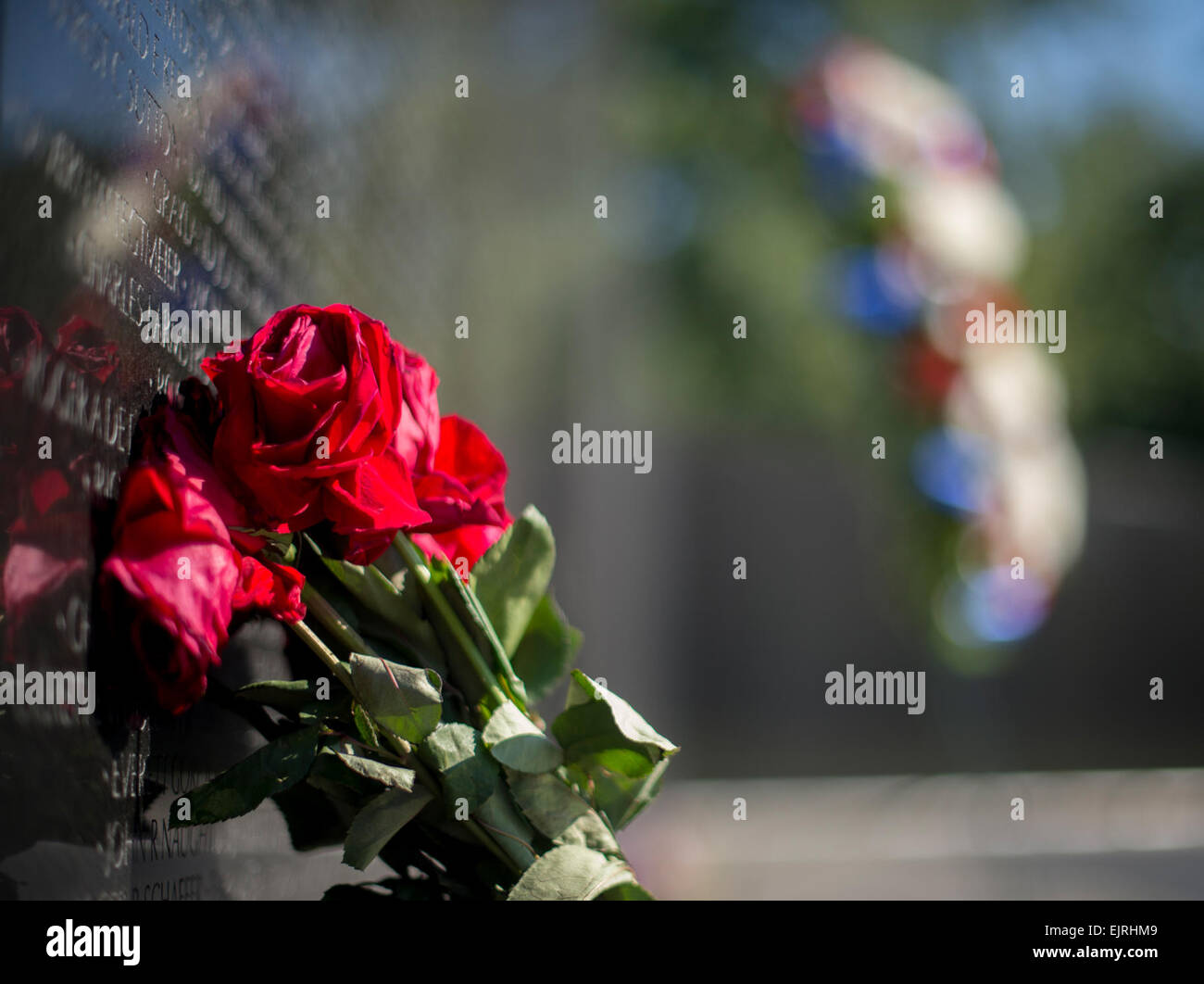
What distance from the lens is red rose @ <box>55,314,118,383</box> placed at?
15.4 inches

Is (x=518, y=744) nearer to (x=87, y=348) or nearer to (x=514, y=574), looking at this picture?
(x=514, y=574)

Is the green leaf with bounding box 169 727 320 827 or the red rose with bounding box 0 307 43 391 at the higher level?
the red rose with bounding box 0 307 43 391

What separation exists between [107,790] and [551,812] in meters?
0.17

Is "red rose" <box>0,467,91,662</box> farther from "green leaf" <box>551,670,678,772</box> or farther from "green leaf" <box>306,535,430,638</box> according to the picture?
"green leaf" <box>551,670,678,772</box>

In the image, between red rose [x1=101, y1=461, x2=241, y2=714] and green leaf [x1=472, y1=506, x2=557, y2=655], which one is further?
green leaf [x1=472, y1=506, x2=557, y2=655]

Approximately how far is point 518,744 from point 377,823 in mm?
61

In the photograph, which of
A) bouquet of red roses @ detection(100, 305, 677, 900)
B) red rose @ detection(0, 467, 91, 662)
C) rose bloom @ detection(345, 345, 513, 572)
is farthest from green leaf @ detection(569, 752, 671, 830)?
red rose @ detection(0, 467, 91, 662)

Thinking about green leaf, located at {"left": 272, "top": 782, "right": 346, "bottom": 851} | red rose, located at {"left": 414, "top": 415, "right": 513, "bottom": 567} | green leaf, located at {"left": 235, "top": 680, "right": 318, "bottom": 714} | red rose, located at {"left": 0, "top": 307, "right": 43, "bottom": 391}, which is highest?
red rose, located at {"left": 0, "top": 307, "right": 43, "bottom": 391}

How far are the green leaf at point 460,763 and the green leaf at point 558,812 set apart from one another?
0.06 ft

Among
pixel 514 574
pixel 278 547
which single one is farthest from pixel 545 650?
pixel 278 547

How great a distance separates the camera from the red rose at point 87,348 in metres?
0.39

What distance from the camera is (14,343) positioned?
0.36 meters

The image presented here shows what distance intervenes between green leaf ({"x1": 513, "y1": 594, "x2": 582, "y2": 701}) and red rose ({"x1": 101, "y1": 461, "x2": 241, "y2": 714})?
0.17m
